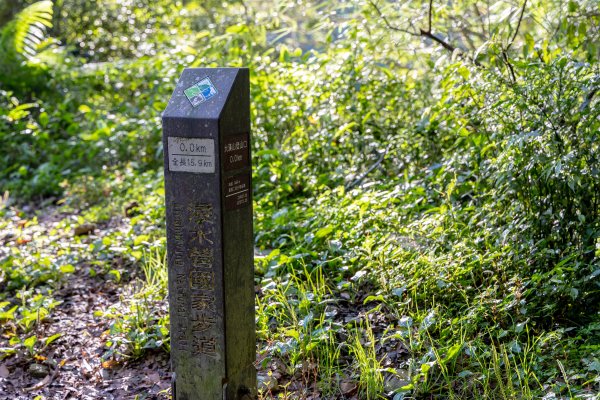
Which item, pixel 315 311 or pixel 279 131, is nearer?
pixel 315 311

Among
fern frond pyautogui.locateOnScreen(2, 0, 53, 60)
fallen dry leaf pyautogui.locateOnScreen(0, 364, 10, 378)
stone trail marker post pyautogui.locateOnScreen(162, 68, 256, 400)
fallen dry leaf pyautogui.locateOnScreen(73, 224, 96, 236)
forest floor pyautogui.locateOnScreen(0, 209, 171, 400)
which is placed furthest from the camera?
fern frond pyautogui.locateOnScreen(2, 0, 53, 60)

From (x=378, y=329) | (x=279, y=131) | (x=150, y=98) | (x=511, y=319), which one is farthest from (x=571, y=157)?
(x=150, y=98)

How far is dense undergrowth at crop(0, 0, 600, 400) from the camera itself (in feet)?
11.5

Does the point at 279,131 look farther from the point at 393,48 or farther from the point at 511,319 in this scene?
the point at 511,319

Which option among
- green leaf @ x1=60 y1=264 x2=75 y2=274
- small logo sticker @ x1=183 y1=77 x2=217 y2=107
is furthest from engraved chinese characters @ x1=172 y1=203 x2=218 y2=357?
green leaf @ x1=60 y1=264 x2=75 y2=274

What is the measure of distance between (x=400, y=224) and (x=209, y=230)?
5.99 ft

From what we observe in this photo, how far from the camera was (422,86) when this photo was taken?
6199 millimetres

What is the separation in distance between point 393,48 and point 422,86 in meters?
0.42

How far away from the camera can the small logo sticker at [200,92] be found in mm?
3033

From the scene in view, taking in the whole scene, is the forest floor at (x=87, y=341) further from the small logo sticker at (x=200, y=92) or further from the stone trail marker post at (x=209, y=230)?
the small logo sticker at (x=200, y=92)

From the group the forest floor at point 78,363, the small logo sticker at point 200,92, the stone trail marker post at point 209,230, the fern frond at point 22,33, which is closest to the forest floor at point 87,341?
the forest floor at point 78,363

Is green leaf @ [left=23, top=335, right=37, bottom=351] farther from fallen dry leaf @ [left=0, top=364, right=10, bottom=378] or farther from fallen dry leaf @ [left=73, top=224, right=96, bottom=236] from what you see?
fallen dry leaf @ [left=73, top=224, right=96, bottom=236]

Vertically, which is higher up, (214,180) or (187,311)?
(214,180)

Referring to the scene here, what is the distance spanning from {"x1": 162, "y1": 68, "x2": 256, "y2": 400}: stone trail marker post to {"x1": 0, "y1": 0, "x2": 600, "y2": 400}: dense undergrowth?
0.46 metres
